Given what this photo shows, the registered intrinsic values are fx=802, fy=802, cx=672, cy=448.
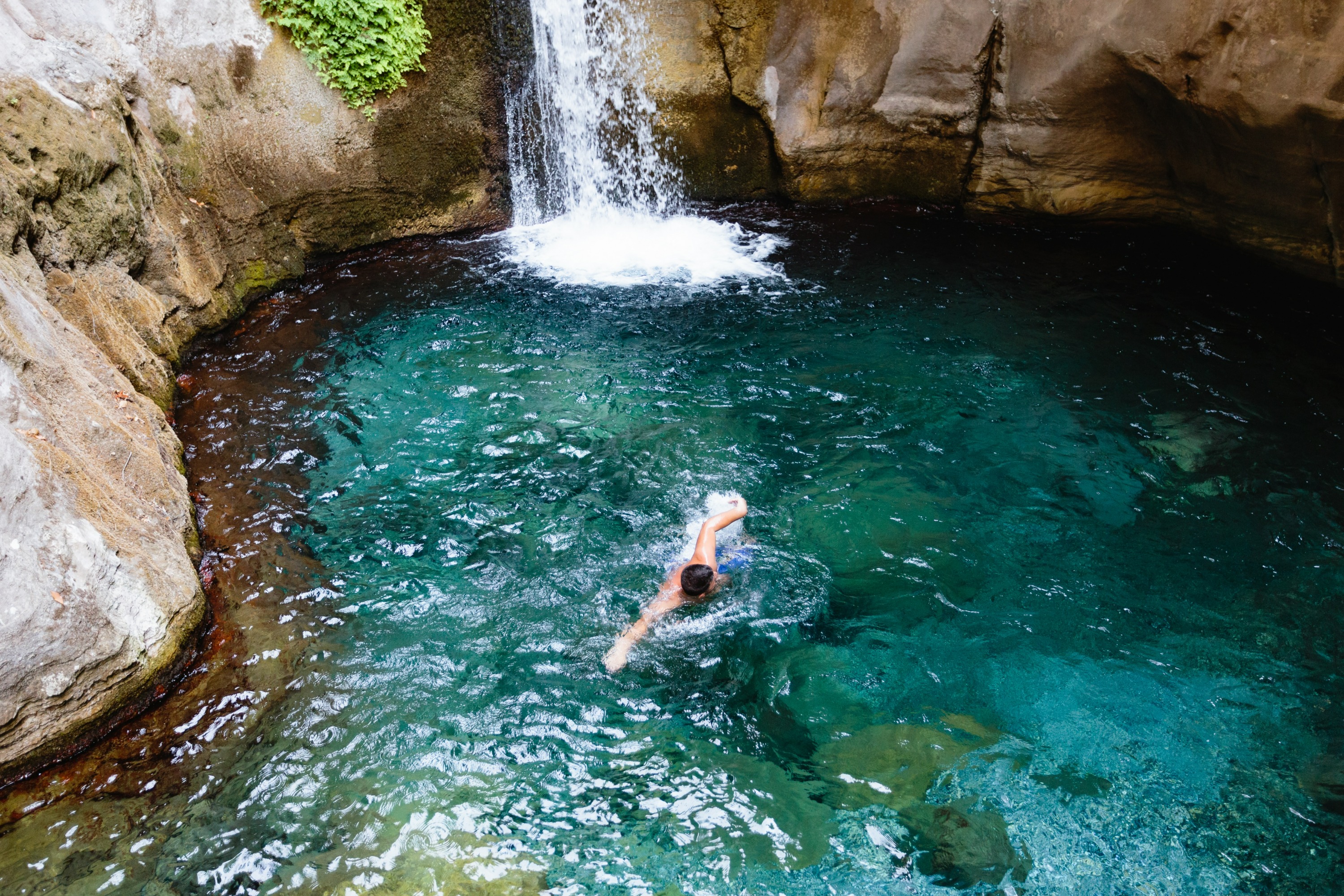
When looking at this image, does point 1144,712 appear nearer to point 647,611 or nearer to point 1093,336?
point 647,611

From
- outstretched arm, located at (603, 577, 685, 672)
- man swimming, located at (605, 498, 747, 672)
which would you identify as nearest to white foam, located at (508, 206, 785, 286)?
man swimming, located at (605, 498, 747, 672)

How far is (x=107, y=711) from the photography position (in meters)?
4.30

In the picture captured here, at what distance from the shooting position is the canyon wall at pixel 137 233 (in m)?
4.15

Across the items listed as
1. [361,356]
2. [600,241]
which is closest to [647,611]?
[361,356]

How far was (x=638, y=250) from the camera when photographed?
32.2 feet

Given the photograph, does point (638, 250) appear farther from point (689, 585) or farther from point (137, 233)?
point (689, 585)

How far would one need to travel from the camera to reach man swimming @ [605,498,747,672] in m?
4.84

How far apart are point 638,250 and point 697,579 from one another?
596 centimetres

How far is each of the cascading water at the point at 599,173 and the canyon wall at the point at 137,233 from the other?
21.9 inches

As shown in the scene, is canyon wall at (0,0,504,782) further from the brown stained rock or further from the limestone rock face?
the limestone rock face

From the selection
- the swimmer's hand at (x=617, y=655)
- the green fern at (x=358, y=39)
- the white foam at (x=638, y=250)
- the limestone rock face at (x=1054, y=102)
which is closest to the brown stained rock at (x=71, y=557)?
the swimmer's hand at (x=617, y=655)

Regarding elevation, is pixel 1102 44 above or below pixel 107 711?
above

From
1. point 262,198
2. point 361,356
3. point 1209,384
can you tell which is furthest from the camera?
point 262,198

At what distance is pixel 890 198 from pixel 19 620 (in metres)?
9.87
